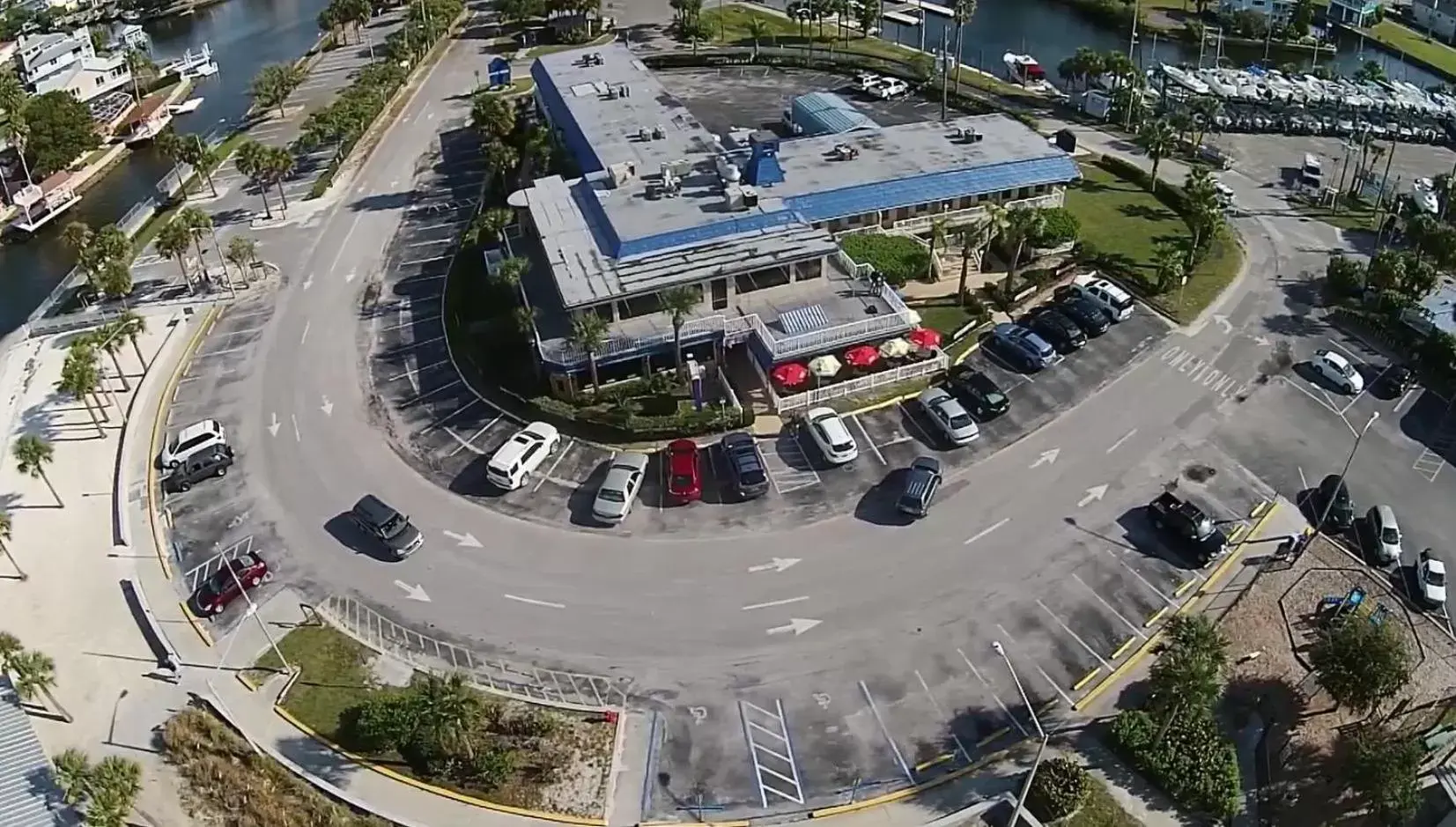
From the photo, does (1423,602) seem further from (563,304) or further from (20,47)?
(20,47)

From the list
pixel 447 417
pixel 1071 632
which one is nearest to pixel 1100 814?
pixel 1071 632

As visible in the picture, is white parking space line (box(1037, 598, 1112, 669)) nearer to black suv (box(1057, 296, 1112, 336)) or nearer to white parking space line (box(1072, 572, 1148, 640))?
white parking space line (box(1072, 572, 1148, 640))

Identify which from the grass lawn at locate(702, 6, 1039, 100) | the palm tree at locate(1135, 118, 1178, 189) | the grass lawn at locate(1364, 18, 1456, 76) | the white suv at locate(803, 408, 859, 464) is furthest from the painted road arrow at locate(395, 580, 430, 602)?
the grass lawn at locate(1364, 18, 1456, 76)

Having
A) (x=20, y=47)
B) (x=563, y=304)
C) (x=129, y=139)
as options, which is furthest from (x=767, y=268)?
(x=20, y=47)

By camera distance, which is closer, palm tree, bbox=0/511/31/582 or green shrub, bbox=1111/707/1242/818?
green shrub, bbox=1111/707/1242/818

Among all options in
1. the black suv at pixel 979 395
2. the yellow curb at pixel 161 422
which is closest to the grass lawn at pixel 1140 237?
the black suv at pixel 979 395

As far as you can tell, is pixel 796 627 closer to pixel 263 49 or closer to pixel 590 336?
pixel 590 336

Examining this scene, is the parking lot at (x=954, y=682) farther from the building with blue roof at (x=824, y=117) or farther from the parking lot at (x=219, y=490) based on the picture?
the building with blue roof at (x=824, y=117)
